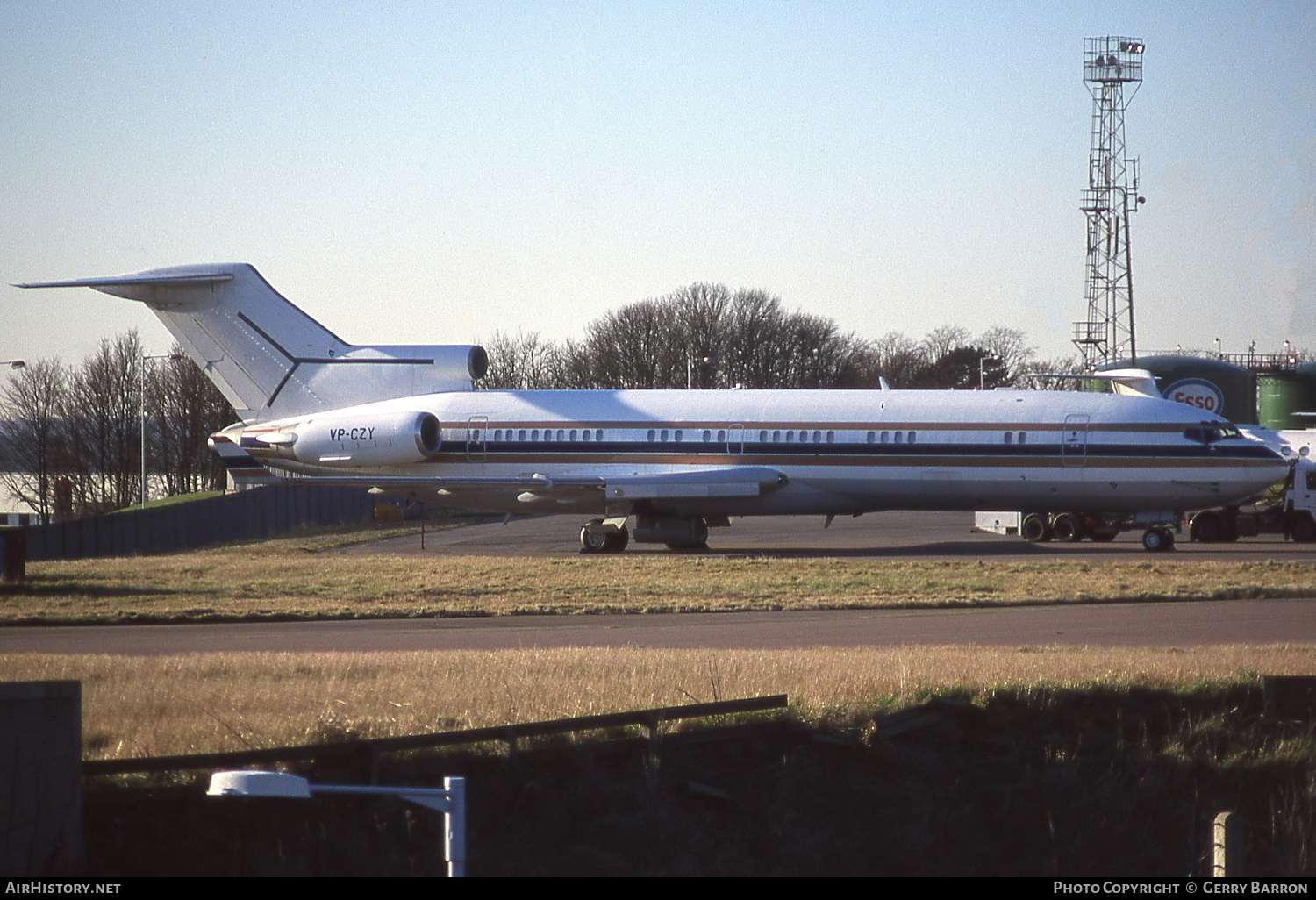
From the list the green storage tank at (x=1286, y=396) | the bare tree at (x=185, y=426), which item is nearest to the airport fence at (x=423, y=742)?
the green storage tank at (x=1286, y=396)

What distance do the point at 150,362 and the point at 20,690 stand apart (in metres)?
90.6

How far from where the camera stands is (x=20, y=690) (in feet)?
26.6

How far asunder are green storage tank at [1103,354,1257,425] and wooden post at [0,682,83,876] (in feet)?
175

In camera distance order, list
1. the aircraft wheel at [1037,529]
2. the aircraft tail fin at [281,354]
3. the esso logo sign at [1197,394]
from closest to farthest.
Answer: the aircraft tail fin at [281,354] → the aircraft wheel at [1037,529] → the esso logo sign at [1197,394]

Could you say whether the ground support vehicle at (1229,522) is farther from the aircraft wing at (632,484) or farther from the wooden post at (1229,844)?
the wooden post at (1229,844)

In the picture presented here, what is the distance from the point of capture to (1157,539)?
3456cm

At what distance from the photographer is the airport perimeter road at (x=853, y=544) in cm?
3462

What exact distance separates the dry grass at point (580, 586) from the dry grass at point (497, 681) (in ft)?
21.3

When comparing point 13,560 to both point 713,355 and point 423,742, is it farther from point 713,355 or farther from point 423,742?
point 713,355

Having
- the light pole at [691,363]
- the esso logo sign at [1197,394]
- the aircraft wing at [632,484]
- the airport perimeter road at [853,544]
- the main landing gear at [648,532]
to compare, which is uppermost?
the light pole at [691,363]

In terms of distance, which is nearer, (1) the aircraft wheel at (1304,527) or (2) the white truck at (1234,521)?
(2) the white truck at (1234,521)

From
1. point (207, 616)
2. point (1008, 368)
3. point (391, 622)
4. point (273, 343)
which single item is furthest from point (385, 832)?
point (1008, 368)

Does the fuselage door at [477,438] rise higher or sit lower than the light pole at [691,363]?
lower

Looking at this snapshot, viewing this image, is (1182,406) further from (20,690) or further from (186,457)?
(186,457)
